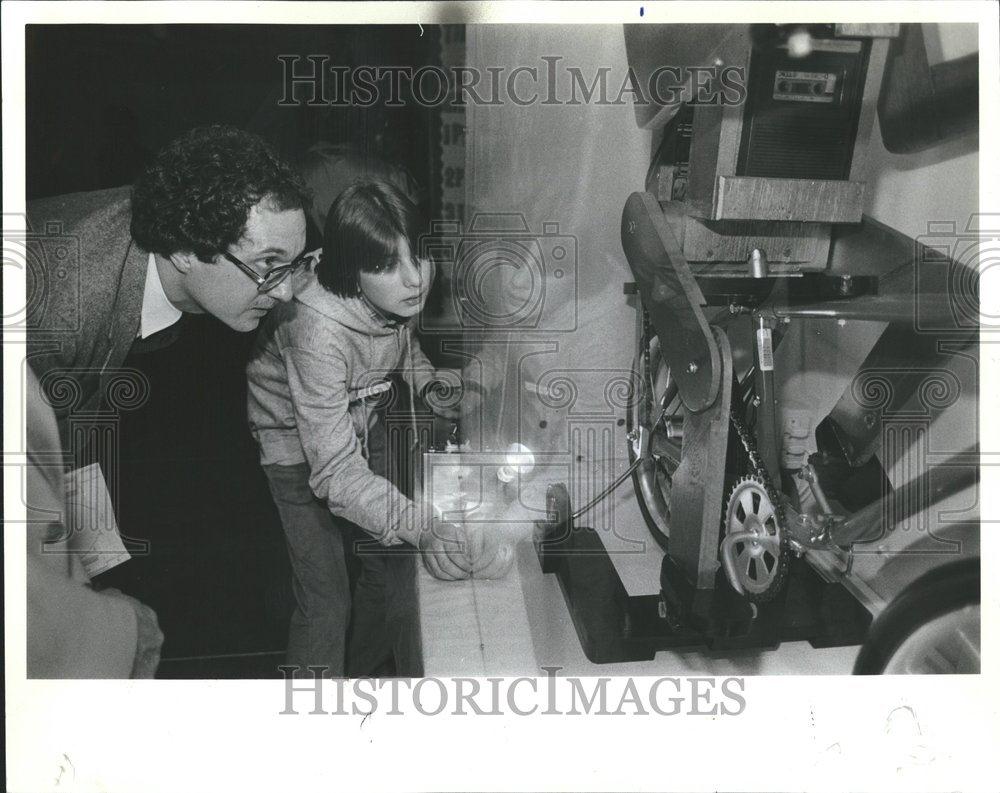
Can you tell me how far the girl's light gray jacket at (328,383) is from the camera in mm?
1289

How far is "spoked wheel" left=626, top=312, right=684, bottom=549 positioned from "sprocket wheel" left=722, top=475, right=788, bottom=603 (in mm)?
114

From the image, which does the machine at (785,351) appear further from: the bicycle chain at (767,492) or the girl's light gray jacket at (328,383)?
the girl's light gray jacket at (328,383)

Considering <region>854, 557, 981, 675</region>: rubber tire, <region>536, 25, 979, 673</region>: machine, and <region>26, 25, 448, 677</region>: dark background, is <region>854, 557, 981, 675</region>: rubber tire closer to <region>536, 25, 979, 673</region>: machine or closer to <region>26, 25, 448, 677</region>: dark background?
<region>536, 25, 979, 673</region>: machine

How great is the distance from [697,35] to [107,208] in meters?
0.93

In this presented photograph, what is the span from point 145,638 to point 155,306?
524mm

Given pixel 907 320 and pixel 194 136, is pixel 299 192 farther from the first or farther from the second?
A: pixel 907 320

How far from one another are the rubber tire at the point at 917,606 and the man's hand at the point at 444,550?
0.64m

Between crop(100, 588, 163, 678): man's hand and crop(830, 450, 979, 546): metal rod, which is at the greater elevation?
crop(830, 450, 979, 546): metal rod

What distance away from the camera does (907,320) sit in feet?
4.38

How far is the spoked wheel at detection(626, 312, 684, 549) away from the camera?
1406 mm

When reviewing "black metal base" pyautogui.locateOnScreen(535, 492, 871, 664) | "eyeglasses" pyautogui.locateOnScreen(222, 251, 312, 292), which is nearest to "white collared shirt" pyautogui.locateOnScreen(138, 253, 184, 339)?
"eyeglasses" pyautogui.locateOnScreen(222, 251, 312, 292)

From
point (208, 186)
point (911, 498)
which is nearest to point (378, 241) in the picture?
point (208, 186)

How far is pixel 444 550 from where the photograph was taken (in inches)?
53.6

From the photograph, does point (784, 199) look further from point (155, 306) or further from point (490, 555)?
point (155, 306)
